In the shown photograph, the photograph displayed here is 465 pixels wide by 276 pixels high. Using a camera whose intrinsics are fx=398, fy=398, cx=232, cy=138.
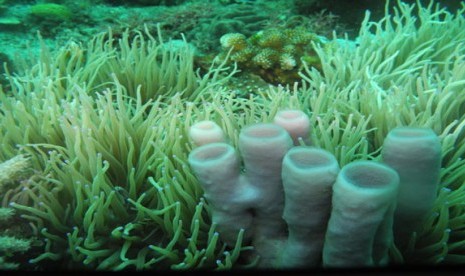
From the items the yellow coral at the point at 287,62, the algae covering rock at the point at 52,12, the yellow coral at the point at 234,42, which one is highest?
the algae covering rock at the point at 52,12

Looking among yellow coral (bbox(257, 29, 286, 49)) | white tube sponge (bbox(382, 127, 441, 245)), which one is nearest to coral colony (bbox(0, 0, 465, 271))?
white tube sponge (bbox(382, 127, 441, 245))

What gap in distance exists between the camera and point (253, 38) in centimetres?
336

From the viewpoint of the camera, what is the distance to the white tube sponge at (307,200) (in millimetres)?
1267

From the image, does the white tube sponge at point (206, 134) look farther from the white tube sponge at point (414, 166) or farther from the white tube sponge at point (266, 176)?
the white tube sponge at point (414, 166)

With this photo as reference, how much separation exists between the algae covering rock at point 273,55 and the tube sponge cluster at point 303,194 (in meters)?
1.65

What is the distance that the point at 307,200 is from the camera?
133 centimetres

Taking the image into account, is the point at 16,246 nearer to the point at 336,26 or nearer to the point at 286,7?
the point at 336,26

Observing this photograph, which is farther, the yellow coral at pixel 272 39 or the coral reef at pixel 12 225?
the yellow coral at pixel 272 39

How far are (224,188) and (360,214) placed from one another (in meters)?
0.49

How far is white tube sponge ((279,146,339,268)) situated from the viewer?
1.27m

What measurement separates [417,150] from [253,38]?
2.29 metres

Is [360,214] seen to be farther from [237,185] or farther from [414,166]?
[237,185]

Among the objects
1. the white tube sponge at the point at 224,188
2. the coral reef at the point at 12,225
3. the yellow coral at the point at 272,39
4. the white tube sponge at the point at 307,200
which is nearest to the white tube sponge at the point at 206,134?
the white tube sponge at the point at 224,188

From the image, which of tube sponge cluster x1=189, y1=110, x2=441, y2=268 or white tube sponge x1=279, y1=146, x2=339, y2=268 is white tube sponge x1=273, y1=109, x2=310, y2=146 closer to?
tube sponge cluster x1=189, y1=110, x2=441, y2=268
